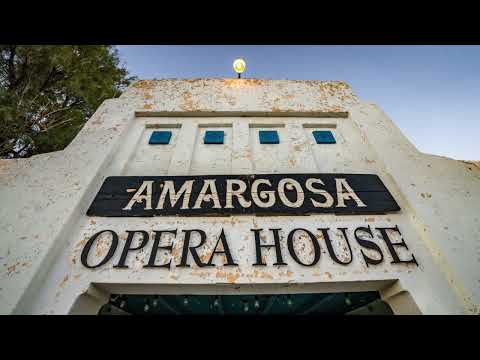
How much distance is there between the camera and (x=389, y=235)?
2.33 metres

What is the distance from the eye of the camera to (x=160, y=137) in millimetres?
3545

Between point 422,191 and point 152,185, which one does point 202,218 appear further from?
point 422,191

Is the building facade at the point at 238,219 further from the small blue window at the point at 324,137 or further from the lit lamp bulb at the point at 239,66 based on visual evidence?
the lit lamp bulb at the point at 239,66

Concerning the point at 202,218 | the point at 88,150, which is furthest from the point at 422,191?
the point at 88,150

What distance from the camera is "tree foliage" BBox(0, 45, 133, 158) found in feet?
18.2

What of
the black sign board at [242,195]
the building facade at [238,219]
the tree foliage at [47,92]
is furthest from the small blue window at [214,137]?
the tree foliage at [47,92]

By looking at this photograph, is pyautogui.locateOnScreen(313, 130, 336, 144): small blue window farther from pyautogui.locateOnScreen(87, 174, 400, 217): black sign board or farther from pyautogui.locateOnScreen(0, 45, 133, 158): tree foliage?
pyautogui.locateOnScreen(0, 45, 133, 158): tree foliage

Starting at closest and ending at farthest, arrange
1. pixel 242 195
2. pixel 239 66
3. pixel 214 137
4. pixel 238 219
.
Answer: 1. pixel 238 219
2. pixel 242 195
3. pixel 214 137
4. pixel 239 66

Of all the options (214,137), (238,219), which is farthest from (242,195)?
(214,137)

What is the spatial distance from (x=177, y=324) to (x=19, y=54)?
883cm

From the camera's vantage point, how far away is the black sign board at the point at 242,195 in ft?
8.13

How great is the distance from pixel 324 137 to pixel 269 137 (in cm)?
91

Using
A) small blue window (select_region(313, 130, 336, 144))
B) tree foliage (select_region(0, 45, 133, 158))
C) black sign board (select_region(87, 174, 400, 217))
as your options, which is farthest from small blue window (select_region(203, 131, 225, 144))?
tree foliage (select_region(0, 45, 133, 158))

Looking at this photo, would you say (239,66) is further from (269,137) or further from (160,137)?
(160,137)
